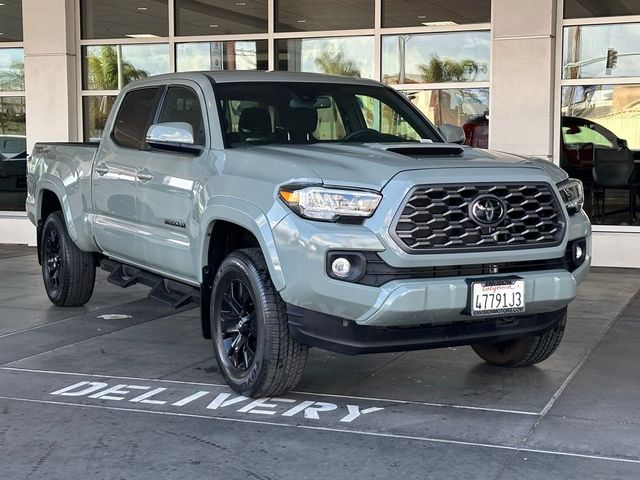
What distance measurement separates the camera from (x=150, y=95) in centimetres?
748

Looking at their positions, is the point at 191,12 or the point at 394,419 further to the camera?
the point at 191,12

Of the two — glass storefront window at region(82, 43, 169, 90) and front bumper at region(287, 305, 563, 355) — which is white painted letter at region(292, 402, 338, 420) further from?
glass storefront window at region(82, 43, 169, 90)

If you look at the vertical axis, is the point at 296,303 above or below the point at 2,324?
above

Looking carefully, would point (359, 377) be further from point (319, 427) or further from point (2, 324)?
point (2, 324)

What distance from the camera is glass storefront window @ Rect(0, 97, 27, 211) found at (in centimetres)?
1423

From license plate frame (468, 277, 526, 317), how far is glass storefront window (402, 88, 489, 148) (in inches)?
270

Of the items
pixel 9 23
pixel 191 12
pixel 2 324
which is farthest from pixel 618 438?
pixel 9 23

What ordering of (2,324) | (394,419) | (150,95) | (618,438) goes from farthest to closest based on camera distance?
(2,324) → (150,95) → (394,419) → (618,438)

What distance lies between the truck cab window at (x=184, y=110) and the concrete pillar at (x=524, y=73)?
5.53m

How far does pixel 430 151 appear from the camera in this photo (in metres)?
5.77

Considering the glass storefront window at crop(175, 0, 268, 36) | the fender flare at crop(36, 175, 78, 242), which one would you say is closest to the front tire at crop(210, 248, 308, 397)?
the fender flare at crop(36, 175, 78, 242)

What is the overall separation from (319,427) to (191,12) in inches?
371

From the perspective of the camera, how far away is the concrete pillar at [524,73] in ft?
37.2

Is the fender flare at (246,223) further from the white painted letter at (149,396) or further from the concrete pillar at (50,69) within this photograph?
the concrete pillar at (50,69)
